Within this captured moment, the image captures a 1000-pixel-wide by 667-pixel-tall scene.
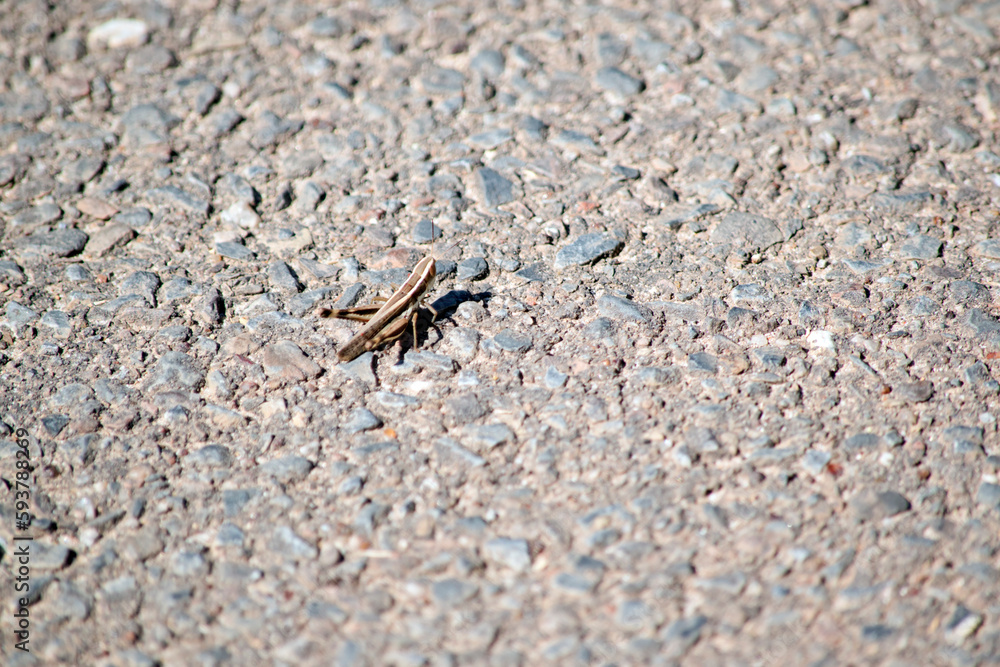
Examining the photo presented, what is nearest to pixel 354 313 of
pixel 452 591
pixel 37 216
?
pixel 452 591

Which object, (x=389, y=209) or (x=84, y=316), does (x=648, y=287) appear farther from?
(x=84, y=316)

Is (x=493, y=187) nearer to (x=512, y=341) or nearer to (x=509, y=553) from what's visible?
(x=512, y=341)

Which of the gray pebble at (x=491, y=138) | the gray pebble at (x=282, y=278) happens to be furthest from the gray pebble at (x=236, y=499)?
the gray pebble at (x=491, y=138)

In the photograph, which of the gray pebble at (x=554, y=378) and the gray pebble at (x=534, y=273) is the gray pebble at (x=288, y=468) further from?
the gray pebble at (x=534, y=273)

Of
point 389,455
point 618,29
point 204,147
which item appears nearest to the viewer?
point 389,455

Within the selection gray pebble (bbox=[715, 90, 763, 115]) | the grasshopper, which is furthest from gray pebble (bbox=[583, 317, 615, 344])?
gray pebble (bbox=[715, 90, 763, 115])

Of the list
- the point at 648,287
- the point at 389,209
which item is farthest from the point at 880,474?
the point at 389,209

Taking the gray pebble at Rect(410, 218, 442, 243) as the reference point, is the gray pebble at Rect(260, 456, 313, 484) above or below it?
below

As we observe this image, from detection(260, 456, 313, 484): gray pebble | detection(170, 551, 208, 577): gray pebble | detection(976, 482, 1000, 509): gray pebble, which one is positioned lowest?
detection(976, 482, 1000, 509): gray pebble

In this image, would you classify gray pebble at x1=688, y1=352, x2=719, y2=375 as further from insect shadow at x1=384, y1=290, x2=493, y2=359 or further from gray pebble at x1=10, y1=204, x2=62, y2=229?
gray pebble at x1=10, y1=204, x2=62, y2=229
